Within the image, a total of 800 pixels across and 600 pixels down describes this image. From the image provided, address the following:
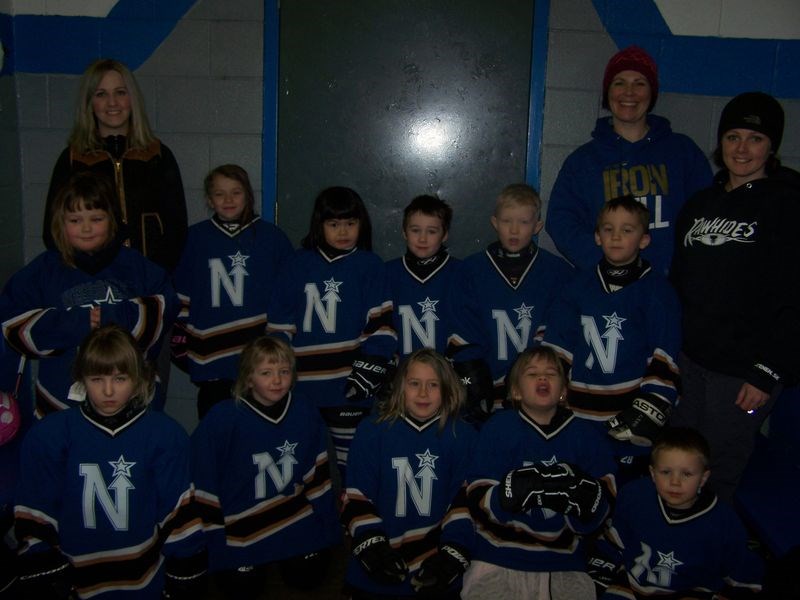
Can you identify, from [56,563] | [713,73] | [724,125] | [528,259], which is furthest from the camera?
[713,73]

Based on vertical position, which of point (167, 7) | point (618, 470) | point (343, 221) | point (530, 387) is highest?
point (167, 7)

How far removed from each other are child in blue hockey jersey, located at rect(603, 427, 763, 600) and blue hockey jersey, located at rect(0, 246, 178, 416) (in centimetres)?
192

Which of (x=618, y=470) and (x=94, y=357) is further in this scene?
(x=618, y=470)

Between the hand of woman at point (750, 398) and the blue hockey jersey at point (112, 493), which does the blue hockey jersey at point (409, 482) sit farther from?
the hand of woman at point (750, 398)

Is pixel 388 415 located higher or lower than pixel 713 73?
lower

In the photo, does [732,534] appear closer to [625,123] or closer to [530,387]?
[530,387]

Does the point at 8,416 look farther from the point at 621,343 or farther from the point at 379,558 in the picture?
the point at 621,343

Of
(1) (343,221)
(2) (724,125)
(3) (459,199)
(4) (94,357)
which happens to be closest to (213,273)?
(1) (343,221)

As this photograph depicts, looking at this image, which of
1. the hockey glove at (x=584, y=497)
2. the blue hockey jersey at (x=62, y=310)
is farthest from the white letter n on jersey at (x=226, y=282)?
the hockey glove at (x=584, y=497)

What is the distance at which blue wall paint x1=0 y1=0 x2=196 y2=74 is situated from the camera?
368 centimetres

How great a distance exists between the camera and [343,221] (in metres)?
3.17

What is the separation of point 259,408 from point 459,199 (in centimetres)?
160

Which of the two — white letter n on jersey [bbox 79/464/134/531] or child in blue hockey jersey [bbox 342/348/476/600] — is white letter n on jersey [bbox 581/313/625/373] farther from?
white letter n on jersey [bbox 79/464/134/531]

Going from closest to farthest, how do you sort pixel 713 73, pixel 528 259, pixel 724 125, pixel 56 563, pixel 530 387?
1. pixel 56 563
2. pixel 530 387
3. pixel 724 125
4. pixel 528 259
5. pixel 713 73
